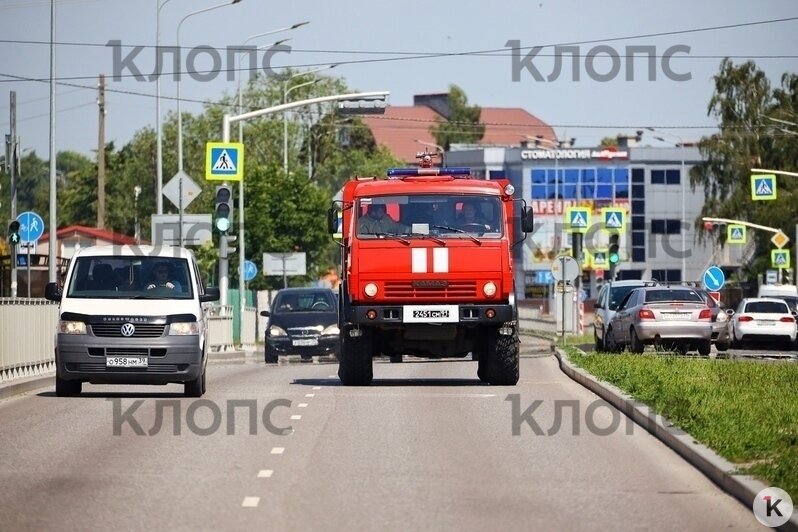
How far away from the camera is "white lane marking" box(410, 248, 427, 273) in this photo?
2298cm

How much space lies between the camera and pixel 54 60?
115 feet

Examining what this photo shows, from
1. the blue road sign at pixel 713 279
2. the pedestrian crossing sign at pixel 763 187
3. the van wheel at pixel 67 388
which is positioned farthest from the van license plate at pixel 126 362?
the pedestrian crossing sign at pixel 763 187

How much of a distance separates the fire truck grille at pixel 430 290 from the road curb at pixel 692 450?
7.06 ft

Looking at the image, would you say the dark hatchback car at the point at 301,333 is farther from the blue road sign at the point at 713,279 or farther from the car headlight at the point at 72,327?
the blue road sign at the point at 713,279

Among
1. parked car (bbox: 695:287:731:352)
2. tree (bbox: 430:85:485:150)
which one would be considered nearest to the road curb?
parked car (bbox: 695:287:731:352)

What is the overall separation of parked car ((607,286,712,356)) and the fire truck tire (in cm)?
1155

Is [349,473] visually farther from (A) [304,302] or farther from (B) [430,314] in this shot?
(A) [304,302]

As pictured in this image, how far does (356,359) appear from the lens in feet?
78.7

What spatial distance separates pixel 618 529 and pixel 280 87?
97.3m

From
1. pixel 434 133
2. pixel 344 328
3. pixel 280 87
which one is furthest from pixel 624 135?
pixel 344 328

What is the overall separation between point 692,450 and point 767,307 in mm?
30039

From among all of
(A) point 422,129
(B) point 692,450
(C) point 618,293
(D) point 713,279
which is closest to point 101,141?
(D) point 713,279

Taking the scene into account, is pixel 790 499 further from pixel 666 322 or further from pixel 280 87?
pixel 280 87

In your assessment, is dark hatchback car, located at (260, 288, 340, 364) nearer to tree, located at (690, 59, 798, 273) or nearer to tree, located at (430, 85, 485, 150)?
tree, located at (690, 59, 798, 273)
